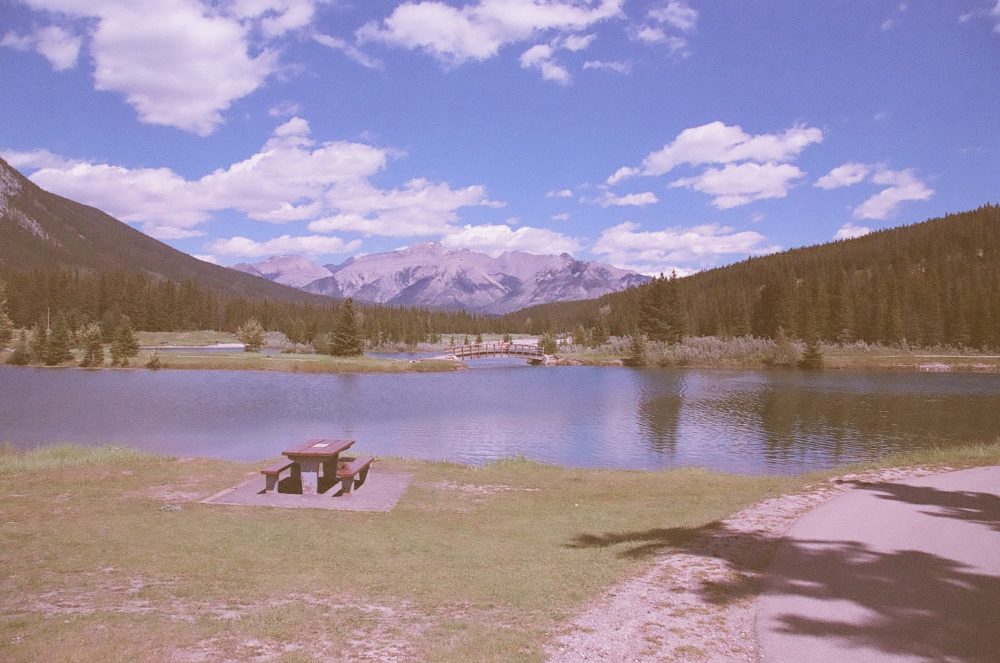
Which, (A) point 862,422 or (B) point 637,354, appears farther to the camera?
(B) point 637,354

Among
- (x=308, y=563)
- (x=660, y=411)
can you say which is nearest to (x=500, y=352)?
(x=660, y=411)

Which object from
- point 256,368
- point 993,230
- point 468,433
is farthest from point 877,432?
point 993,230

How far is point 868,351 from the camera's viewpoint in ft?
377

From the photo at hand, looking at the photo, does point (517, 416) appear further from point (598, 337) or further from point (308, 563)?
point (598, 337)

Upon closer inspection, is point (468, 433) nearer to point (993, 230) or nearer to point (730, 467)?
point (730, 467)

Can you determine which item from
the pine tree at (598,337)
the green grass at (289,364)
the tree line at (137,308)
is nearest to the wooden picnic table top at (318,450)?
the green grass at (289,364)

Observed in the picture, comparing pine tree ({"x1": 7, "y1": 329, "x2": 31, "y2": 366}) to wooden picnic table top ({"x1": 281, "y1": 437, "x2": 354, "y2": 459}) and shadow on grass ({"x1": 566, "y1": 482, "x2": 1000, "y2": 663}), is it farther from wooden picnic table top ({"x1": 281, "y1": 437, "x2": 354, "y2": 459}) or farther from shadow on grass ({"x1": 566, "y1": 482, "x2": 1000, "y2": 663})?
shadow on grass ({"x1": 566, "y1": 482, "x2": 1000, "y2": 663})

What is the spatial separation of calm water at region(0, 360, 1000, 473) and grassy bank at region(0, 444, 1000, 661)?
1199 centimetres

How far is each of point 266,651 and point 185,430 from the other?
3585cm

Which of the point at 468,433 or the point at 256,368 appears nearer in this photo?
the point at 468,433

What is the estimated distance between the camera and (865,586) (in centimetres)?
943

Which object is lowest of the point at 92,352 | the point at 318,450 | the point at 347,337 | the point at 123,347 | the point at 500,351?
the point at 318,450

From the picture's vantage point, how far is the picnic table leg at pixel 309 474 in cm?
1927

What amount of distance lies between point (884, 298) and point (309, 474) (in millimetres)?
137938
